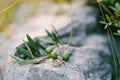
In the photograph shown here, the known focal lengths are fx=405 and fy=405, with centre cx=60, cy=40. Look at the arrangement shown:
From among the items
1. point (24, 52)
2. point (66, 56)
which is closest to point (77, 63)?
point (66, 56)

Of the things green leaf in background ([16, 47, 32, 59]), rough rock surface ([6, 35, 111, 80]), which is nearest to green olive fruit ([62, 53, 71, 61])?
rough rock surface ([6, 35, 111, 80])

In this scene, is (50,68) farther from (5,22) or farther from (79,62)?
(5,22)

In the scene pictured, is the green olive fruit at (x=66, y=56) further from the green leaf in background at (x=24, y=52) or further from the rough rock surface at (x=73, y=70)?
the green leaf in background at (x=24, y=52)

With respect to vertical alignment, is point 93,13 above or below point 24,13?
below

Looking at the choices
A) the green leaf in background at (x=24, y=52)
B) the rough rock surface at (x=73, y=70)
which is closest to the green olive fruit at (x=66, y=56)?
the rough rock surface at (x=73, y=70)

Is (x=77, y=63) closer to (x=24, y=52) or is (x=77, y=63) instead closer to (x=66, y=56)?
(x=66, y=56)

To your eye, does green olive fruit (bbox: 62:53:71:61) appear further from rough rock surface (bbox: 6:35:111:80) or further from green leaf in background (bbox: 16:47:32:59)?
green leaf in background (bbox: 16:47:32:59)

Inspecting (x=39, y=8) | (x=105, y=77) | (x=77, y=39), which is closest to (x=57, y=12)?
(x=39, y=8)

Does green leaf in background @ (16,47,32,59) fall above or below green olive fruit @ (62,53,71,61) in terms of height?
above
